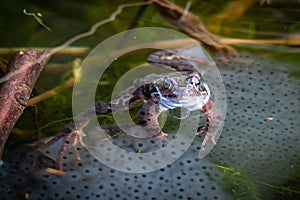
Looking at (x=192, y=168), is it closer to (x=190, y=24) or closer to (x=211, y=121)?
(x=211, y=121)

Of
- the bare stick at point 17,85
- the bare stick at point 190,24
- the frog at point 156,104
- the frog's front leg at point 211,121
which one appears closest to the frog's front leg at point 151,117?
the frog at point 156,104

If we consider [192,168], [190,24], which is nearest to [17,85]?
[192,168]

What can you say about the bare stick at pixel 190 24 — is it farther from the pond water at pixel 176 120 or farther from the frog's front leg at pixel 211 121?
the frog's front leg at pixel 211 121

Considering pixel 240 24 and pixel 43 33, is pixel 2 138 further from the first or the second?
pixel 240 24

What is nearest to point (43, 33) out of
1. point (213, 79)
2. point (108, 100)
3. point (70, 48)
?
point (70, 48)

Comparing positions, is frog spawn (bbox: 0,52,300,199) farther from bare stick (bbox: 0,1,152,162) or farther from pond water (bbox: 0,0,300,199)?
bare stick (bbox: 0,1,152,162)

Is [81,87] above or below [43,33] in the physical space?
below

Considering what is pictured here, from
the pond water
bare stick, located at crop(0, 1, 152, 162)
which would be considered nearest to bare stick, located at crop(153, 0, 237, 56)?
the pond water
